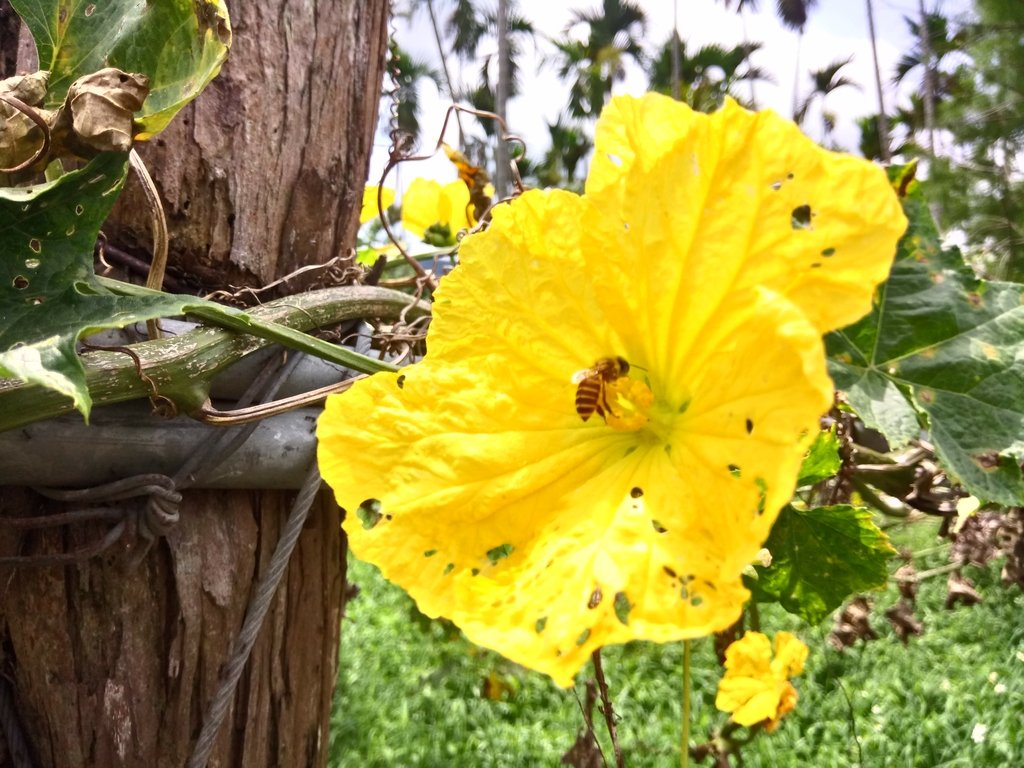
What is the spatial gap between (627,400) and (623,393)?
1cm

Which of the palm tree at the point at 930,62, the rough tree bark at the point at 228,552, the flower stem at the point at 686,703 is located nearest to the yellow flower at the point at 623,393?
the flower stem at the point at 686,703

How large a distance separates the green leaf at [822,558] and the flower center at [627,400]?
0.20m

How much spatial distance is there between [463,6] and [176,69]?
985 inches

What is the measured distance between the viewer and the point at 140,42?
2.11 ft

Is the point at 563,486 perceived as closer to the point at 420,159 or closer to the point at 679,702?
the point at 420,159

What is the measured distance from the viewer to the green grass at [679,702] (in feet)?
9.20

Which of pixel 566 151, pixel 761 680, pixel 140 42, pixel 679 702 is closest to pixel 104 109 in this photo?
pixel 140 42

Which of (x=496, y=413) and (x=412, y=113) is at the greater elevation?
(x=412, y=113)

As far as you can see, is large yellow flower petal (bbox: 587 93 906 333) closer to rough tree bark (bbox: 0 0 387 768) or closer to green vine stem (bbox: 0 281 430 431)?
green vine stem (bbox: 0 281 430 431)

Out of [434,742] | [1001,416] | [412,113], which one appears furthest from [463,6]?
[1001,416]

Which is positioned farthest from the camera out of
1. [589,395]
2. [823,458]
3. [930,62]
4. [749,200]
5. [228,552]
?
[930,62]

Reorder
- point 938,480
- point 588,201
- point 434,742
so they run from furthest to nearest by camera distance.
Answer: point 434,742
point 938,480
point 588,201

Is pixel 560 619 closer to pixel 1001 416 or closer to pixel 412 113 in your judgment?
pixel 1001 416

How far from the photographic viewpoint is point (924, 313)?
0.76 m
